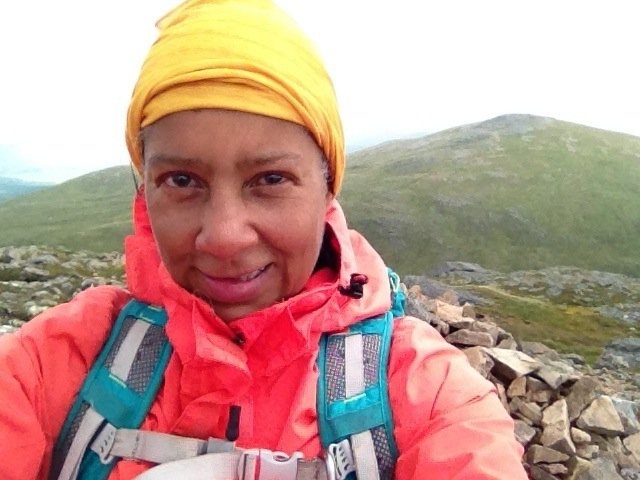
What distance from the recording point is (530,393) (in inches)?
534

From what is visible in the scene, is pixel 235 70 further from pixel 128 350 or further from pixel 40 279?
pixel 40 279

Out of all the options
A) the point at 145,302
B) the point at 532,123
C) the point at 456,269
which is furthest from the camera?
the point at 532,123

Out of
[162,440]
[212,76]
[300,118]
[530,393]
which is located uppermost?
[212,76]

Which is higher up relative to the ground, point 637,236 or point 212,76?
point 212,76

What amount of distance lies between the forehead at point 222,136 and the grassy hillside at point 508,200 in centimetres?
10991

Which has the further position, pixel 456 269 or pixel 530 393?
pixel 456 269

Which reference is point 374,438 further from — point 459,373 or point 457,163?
point 457,163

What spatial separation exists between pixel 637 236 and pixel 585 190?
18.9 meters

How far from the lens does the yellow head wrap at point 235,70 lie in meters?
3.56

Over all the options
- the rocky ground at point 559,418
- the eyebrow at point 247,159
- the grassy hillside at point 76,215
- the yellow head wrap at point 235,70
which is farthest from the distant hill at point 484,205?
the eyebrow at point 247,159

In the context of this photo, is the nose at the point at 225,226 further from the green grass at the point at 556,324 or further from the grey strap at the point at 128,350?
the green grass at the point at 556,324

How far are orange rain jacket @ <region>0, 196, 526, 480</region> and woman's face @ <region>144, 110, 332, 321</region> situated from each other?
149 mm

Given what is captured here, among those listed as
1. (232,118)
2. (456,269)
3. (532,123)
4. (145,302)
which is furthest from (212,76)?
(532,123)

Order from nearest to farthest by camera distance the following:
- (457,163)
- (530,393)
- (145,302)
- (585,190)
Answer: (145,302), (530,393), (585,190), (457,163)
